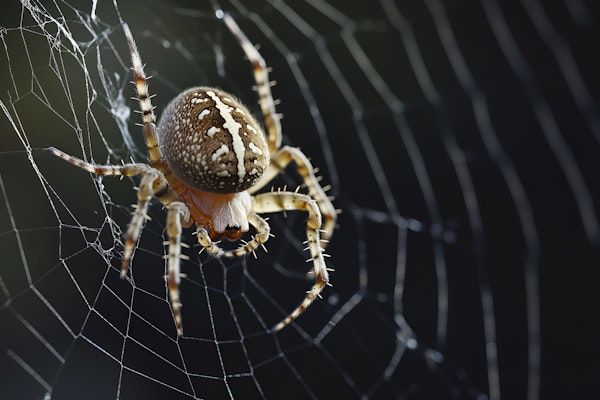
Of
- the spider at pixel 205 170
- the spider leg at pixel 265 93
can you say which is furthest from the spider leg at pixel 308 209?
the spider leg at pixel 265 93

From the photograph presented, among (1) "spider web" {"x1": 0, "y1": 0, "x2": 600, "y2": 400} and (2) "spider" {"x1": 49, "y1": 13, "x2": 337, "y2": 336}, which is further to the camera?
(1) "spider web" {"x1": 0, "y1": 0, "x2": 600, "y2": 400}

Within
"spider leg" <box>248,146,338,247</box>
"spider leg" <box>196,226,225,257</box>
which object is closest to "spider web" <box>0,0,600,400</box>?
"spider leg" <box>248,146,338,247</box>

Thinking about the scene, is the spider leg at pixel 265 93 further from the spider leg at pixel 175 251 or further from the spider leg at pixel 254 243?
the spider leg at pixel 175 251

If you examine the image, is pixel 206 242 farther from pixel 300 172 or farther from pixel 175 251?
pixel 300 172

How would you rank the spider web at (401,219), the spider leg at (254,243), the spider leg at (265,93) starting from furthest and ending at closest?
the spider web at (401,219)
the spider leg at (265,93)
the spider leg at (254,243)

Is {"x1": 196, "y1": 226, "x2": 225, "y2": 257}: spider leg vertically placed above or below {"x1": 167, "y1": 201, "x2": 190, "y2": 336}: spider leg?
below

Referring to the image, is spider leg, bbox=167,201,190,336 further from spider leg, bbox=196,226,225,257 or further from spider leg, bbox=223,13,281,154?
spider leg, bbox=223,13,281,154

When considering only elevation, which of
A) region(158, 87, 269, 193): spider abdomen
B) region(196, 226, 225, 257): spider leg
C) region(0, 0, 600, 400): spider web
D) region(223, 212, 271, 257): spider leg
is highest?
region(158, 87, 269, 193): spider abdomen
